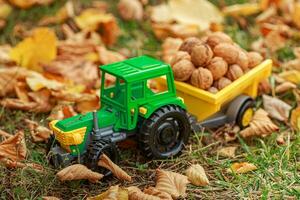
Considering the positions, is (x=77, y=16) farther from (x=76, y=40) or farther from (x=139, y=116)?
(x=139, y=116)

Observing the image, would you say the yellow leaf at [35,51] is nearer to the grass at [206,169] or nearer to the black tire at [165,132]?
the grass at [206,169]

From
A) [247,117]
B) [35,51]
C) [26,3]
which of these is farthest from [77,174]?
[26,3]

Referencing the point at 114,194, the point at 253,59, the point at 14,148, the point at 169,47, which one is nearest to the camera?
the point at 114,194

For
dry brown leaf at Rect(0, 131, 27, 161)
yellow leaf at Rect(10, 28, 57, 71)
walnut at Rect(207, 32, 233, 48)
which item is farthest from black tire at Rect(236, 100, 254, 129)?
yellow leaf at Rect(10, 28, 57, 71)

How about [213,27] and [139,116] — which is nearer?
[139,116]

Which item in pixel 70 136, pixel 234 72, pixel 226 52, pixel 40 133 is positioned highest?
pixel 226 52

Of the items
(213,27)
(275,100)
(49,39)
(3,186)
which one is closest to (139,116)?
(3,186)

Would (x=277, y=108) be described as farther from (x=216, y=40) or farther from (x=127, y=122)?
(x=127, y=122)
